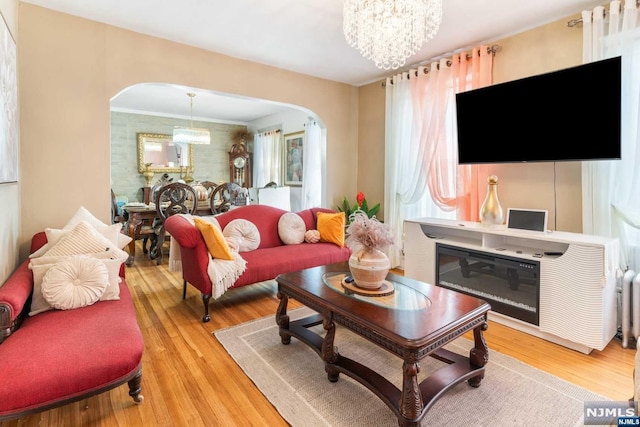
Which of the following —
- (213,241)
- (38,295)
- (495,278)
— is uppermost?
(213,241)

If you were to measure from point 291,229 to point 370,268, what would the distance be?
188 cm

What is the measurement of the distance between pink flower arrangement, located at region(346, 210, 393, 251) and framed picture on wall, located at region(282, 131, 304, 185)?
4.51 meters

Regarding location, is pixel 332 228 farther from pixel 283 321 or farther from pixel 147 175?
pixel 147 175

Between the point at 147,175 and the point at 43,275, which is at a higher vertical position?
the point at 147,175

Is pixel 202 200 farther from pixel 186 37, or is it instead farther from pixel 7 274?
pixel 7 274

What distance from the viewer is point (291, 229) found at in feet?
12.6

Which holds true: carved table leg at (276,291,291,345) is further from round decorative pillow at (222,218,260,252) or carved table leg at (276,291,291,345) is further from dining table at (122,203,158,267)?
dining table at (122,203,158,267)

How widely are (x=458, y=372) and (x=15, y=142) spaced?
3367 millimetres

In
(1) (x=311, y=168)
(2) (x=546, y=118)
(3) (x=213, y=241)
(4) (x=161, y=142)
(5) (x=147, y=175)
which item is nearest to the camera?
(2) (x=546, y=118)

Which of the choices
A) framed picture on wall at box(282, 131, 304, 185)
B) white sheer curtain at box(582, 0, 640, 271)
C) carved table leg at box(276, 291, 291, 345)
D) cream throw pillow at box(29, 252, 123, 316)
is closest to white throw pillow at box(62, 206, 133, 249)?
cream throw pillow at box(29, 252, 123, 316)

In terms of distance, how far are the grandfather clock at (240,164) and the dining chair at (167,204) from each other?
3.34 metres

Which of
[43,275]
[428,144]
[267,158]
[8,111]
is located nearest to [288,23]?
[428,144]

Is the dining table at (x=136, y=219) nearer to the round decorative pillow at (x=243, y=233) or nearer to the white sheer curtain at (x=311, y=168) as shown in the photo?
the round decorative pillow at (x=243, y=233)

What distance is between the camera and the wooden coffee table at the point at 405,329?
1521 millimetres
